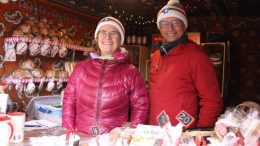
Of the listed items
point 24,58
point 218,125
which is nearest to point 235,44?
point 24,58

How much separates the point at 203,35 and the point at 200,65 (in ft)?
11.0

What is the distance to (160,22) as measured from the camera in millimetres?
1962

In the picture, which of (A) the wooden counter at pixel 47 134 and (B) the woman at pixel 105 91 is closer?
(A) the wooden counter at pixel 47 134

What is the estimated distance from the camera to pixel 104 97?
1.73 metres

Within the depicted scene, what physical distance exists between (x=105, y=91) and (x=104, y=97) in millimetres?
37

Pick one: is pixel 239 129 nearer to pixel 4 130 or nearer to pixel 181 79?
pixel 181 79

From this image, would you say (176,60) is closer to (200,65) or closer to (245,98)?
(200,65)

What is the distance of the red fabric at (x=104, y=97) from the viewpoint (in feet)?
5.71

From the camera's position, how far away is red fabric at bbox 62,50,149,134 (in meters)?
1.74

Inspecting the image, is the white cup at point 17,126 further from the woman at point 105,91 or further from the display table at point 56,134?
the woman at point 105,91

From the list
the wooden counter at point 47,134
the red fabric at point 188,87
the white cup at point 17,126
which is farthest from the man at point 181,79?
the white cup at point 17,126

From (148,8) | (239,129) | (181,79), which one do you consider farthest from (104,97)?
(148,8)

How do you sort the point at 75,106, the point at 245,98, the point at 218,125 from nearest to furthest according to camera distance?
the point at 218,125, the point at 75,106, the point at 245,98

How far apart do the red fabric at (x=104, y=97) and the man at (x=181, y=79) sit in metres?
0.13
